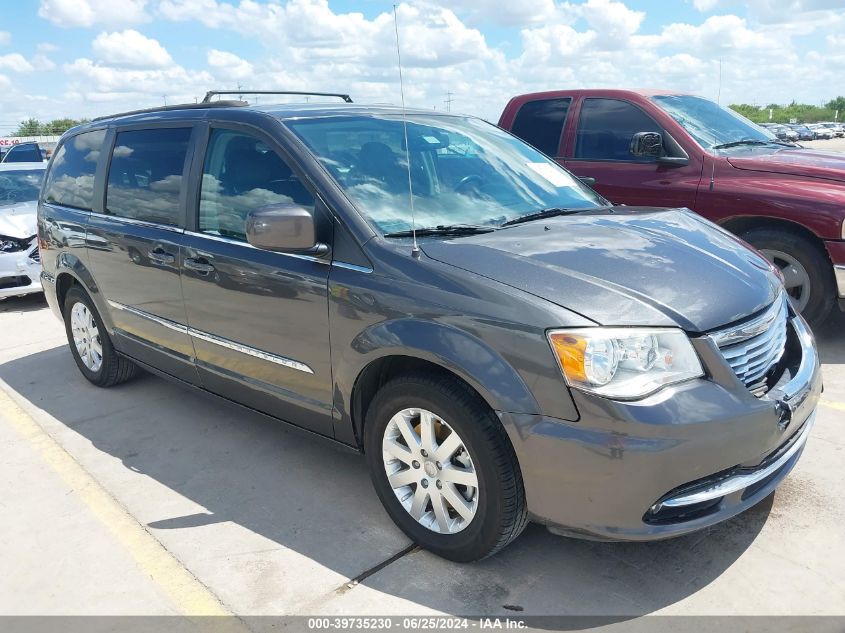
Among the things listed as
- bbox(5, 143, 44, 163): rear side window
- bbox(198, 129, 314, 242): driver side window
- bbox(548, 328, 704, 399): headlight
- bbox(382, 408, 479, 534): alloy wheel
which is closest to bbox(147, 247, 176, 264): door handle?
bbox(198, 129, 314, 242): driver side window

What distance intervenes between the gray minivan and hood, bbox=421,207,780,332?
12 millimetres

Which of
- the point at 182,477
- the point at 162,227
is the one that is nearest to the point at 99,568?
the point at 182,477

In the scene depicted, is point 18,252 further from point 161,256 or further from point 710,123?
point 710,123

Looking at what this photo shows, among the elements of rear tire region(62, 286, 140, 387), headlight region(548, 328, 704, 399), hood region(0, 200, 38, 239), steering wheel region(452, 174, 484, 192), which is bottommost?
rear tire region(62, 286, 140, 387)

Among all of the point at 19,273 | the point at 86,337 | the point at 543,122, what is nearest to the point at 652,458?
the point at 86,337

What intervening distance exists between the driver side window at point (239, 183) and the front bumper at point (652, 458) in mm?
1538

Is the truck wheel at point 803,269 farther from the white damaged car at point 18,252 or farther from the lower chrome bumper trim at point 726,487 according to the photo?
the white damaged car at point 18,252

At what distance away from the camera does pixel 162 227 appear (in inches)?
157

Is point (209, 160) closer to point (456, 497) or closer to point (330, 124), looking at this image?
point (330, 124)

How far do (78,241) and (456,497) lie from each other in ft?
11.1

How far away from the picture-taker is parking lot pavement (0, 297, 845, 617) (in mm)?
→ 2664

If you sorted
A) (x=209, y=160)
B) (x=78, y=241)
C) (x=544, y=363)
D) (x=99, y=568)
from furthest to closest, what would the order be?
(x=78, y=241) → (x=209, y=160) → (x=99, y=568) → (x=544, y=363)

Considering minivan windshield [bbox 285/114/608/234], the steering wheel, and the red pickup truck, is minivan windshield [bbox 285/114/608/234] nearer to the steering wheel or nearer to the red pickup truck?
the steering wheel

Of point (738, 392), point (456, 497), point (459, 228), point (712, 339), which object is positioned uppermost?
point (459, 228)
